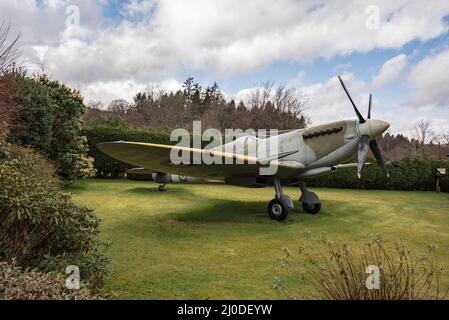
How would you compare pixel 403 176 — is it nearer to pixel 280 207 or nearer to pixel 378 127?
pixel 378 127

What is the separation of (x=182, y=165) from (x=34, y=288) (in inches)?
175

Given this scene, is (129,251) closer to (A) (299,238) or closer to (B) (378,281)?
(A) (299,238)

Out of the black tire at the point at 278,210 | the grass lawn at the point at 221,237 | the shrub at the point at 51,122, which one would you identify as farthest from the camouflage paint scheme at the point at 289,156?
the shrub at the point at 51,122

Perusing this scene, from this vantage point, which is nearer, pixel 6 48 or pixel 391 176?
pixel 6 48

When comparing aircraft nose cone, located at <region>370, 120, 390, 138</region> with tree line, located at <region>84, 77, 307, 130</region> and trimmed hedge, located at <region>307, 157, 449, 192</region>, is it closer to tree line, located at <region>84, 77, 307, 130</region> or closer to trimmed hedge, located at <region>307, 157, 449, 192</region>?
trimmed hedge, located at <region>307, 157, 449, 192</region>

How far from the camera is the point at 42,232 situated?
10.2 ft

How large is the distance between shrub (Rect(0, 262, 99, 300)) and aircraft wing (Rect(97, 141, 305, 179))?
285cm

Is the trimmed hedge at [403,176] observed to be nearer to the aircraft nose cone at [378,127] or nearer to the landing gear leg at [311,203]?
the landing gear leg at [311,203]

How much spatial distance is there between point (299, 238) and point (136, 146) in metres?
3.30

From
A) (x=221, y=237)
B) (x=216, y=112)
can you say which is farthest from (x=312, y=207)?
(x=216, y=112)

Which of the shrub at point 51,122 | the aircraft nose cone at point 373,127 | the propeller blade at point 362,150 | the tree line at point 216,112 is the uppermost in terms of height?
the tree line at point 216,112

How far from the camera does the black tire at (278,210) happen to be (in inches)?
271

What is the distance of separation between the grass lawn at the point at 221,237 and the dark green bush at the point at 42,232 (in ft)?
1.52

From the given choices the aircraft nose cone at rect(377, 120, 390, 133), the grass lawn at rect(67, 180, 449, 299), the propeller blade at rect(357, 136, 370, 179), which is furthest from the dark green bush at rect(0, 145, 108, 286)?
the aircraft nose cone at rect(377, 120, 390, 133)
